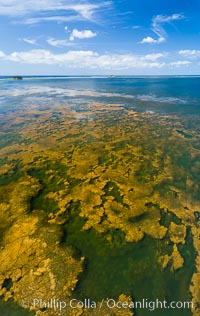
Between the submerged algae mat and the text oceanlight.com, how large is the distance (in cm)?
12

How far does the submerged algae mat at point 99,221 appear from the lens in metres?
7.73

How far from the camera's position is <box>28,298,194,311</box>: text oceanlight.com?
23.2ft

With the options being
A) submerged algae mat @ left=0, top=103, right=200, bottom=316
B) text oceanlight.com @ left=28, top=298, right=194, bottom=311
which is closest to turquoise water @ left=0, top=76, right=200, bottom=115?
submerged algae mat @ left=0, top=103, right=200, bottom=316

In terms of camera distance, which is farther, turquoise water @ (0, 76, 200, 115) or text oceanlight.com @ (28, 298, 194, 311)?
turquoise water @ (0, 76, 200, 115)

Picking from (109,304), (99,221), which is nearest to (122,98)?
(99,221)

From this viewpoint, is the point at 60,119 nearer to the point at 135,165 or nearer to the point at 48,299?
the point at 135,165

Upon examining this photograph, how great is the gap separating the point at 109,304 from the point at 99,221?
3.98 metres

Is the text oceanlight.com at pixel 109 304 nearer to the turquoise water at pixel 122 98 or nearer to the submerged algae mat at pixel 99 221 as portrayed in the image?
the submerged algae mat at pixel 99 221

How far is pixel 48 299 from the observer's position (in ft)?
23.8

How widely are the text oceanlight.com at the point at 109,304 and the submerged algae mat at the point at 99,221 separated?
0.12 m

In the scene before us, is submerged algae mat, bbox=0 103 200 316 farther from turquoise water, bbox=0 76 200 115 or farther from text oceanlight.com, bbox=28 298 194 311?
turquoise water, bbox=0 76 200 115

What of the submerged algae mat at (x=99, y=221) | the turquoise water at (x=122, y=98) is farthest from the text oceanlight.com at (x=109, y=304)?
the turquoise water at (x=122, y=98)

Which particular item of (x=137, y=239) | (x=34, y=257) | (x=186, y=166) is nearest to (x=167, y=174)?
(x=186, y=166)

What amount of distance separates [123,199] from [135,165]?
4530mm
